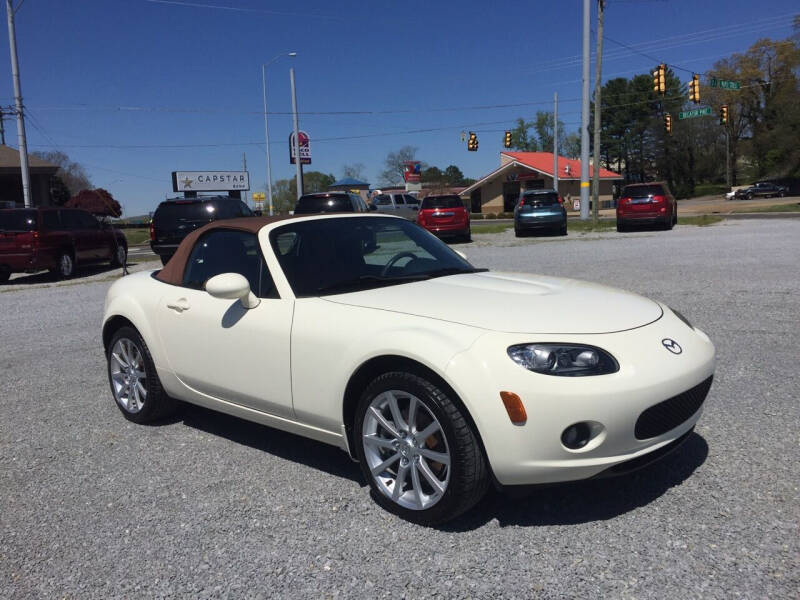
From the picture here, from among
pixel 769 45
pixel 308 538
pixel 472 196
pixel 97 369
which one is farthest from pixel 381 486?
pixel 769 45

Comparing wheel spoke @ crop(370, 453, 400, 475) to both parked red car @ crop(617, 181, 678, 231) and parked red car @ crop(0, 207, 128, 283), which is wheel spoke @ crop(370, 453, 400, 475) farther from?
parked red car @ crop(617, 181, 678, 231)

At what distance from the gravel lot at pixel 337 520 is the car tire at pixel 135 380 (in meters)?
0.13

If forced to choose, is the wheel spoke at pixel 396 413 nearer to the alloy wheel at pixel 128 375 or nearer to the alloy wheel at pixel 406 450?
the alloy wheel at pixel 406 450

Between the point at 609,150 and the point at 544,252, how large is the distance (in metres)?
74.2

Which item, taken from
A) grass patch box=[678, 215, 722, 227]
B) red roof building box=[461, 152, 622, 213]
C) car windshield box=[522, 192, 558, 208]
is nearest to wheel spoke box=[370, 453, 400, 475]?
car windshield box=[522, 192, 558, 208]

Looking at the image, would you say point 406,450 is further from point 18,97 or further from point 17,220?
point 18,97

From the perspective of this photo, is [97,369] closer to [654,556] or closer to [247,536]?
[247,536]

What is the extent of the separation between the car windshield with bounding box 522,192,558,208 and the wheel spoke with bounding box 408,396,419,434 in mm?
21926

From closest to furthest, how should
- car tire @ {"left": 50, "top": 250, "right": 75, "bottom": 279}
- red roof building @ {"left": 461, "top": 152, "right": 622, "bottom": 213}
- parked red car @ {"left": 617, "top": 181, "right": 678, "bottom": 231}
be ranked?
1. car tire @ {"left": 50, "top": 250, "right": 75, "bottom": 279}
2. parked red car @ {"left": 617, "top": 181, "right": 678, "bottom": 231}
3. red roof building @ {"left": 461, "top": 152, "right": 622, "bottom": 213}

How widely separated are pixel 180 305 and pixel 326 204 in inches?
503

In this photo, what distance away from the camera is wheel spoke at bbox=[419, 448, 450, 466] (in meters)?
3.04

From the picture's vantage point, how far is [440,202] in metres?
23.0

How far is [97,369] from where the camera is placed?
6.43 metres

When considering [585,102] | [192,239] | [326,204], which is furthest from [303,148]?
Result: [192,239]
